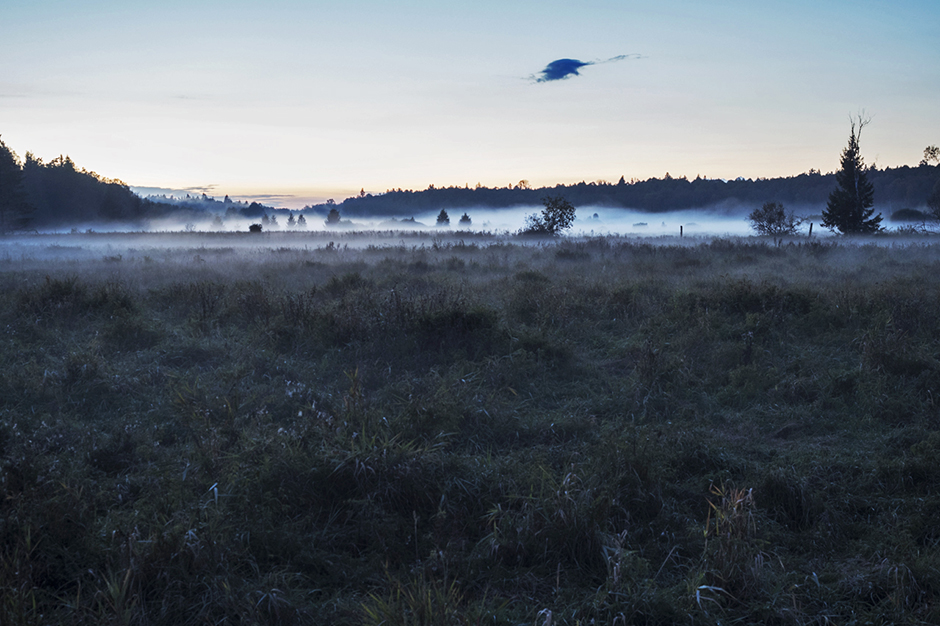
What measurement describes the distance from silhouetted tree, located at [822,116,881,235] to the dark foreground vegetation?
37.8 m

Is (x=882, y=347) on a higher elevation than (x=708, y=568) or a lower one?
higher

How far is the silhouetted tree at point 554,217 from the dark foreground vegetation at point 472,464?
31.0m

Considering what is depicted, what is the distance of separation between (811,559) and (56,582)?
4908mm

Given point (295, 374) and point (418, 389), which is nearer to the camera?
point (418, 389)

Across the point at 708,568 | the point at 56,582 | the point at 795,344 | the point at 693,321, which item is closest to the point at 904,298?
the point at 795,344

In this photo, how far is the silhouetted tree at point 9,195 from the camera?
2211 inches

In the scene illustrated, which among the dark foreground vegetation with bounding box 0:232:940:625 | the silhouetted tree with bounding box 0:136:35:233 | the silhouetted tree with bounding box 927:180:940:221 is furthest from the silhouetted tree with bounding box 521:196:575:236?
the silhouetted tree with bounding box 0:136:35:233

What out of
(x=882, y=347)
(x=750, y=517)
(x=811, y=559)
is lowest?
(x=811, y=559)

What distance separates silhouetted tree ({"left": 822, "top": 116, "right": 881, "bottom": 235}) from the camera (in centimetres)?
4109

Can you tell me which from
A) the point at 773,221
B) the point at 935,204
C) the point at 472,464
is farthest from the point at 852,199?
the point at 472,464

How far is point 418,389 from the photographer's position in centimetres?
676

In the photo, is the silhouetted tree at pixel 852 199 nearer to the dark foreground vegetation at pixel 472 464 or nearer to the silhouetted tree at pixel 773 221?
the silhouetted tree at pixel 773 221

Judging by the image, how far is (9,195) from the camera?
185ft

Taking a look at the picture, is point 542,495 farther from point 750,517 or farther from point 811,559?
point 811,559
